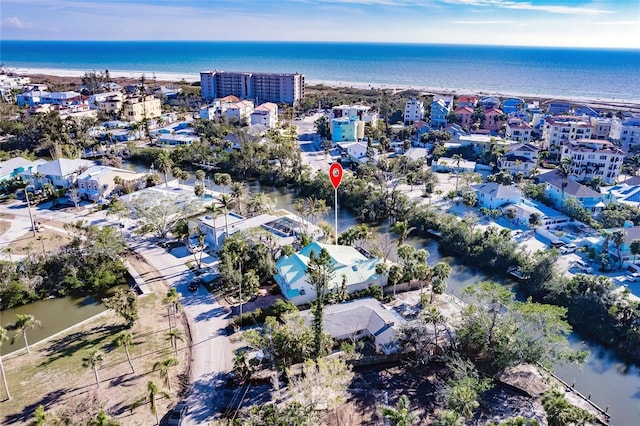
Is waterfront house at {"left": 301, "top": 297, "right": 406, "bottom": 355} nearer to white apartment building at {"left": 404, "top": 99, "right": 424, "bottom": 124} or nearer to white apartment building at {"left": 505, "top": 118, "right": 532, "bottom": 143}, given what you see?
white apartment building at {"left": 505, "top": 118, "right": 532, "bottom": 143}

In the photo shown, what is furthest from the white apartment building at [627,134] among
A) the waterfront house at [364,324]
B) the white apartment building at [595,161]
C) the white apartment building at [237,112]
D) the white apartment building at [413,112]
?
the white apartment building at [237,112]

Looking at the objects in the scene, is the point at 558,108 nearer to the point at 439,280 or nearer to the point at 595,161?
the point at 595,161

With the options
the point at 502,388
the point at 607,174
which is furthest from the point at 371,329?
the point at 607,174

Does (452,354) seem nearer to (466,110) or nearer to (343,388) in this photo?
(343,388)

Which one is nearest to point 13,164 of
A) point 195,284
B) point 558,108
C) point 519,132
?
point 195,284

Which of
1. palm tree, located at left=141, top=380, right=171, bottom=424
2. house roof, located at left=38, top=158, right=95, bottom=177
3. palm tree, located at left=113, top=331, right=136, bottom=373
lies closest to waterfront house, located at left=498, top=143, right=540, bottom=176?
palm tree, located at left=113, top=331, right=136, bottom=373

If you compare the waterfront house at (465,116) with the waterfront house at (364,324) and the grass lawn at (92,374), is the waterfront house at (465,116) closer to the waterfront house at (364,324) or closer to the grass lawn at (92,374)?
the waterfront house at (364,324)
